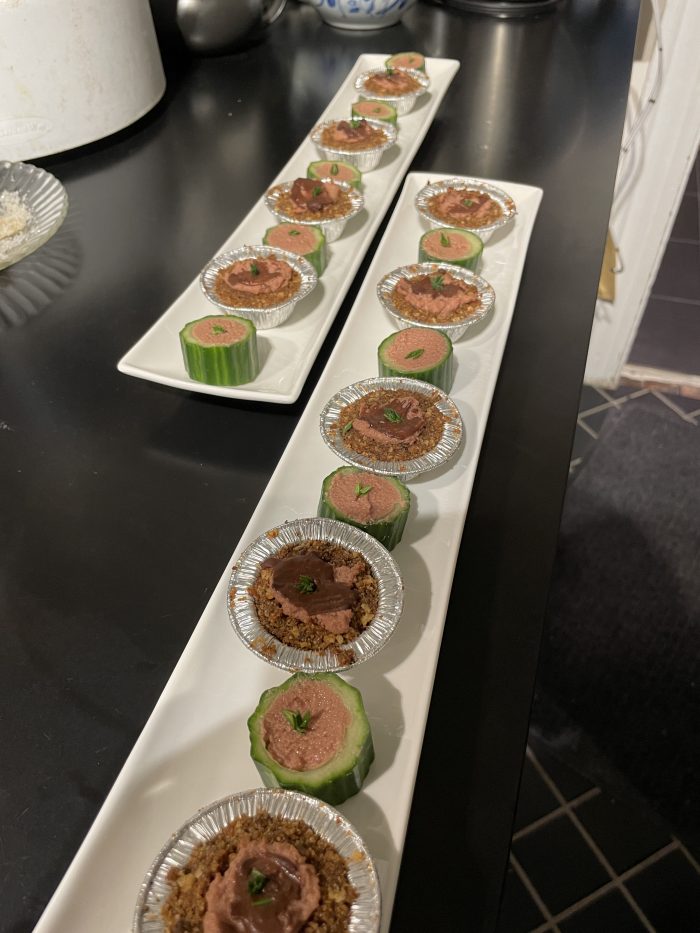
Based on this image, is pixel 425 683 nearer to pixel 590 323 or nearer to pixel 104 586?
pixel 104 586

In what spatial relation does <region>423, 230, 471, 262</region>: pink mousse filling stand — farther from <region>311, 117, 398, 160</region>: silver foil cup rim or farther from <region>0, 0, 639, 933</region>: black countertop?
<region>311, 117, 398, 160</region>: silver foil cup rim

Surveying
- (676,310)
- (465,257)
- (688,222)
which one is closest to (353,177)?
(465,257)

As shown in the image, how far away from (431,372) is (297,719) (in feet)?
1.58

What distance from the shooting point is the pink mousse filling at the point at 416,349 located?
3.11 ft

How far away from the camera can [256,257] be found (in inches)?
44.1

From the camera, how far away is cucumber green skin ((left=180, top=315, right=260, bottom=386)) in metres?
0.93

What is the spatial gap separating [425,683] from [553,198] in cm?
99

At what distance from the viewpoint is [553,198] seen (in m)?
1.33

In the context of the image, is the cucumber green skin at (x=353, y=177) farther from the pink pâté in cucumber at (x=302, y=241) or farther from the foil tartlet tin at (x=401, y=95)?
the foil tartlet tin at (x=401, y=95)

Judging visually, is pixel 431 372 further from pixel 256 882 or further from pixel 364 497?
pixel 256 882

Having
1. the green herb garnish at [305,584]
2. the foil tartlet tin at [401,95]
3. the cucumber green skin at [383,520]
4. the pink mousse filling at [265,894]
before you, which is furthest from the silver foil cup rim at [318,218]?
the pink mousse filling at [265,894]

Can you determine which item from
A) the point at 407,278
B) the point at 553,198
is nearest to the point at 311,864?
the point at 407,278

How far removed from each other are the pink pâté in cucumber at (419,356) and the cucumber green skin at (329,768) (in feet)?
1.45

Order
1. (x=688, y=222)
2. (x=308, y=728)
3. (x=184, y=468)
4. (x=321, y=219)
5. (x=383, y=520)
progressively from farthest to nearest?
1. (x=688, y=222)
2. (x=321, y=219)
3. (x=184, y=468)
4. (x=383, y=520)
5. (x=308, y=728)
